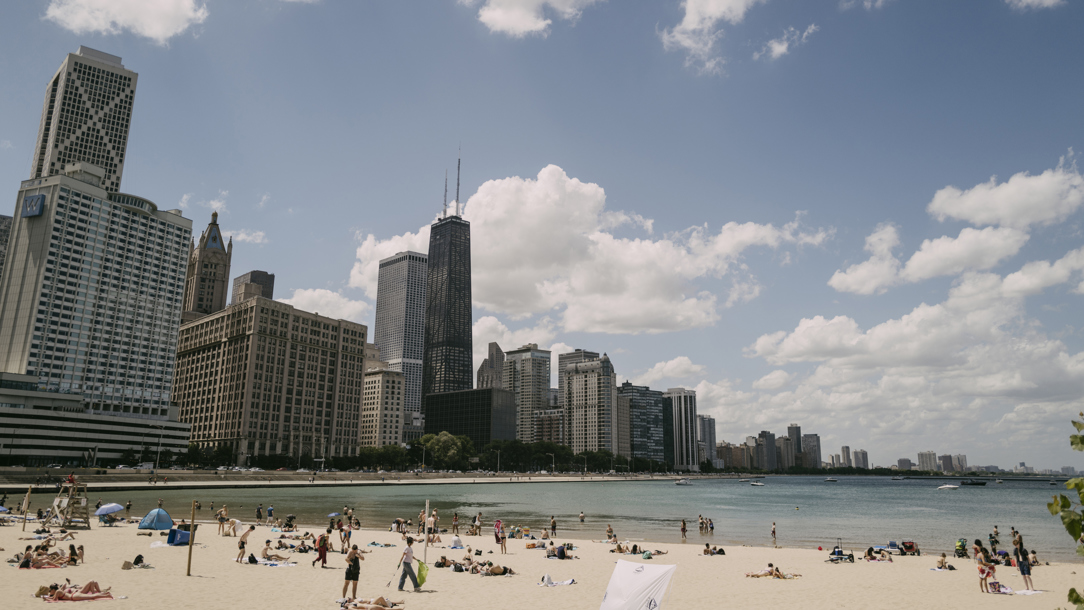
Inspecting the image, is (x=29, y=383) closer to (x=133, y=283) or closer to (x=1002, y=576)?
(x=133, y=283)

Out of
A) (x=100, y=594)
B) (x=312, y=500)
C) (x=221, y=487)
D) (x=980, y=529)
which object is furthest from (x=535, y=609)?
(x=221, y=487)

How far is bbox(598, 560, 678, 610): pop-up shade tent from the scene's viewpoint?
15359mm

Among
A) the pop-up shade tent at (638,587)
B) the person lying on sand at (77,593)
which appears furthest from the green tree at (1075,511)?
the person lying on sand at (77,593)

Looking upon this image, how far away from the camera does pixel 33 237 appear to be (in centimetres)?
16288

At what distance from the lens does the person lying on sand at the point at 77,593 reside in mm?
20984

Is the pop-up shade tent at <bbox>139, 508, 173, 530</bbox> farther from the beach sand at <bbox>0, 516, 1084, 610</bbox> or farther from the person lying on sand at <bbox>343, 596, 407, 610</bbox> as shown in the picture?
the person lying on sand at <bbox>343, 596, 407, 610</bbox>

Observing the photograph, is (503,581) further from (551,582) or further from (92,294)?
(92,294)

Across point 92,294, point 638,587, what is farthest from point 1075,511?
point 92,294

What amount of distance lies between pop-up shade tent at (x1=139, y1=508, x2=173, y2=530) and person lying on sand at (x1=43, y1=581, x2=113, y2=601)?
64.6ft

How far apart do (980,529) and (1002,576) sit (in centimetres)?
4272

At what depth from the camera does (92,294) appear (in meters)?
170

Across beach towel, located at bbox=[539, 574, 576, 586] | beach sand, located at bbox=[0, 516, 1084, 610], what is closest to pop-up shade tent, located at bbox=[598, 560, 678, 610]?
beach sand, located at bbox=[0, 516, 1084, 610]

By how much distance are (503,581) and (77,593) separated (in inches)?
639

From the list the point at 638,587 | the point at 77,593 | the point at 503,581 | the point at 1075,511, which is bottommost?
the point at 503,581
